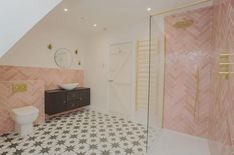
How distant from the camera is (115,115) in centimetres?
400

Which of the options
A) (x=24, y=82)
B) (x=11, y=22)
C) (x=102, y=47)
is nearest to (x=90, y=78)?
(x=102, y=47)

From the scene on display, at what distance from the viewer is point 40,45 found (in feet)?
11.6

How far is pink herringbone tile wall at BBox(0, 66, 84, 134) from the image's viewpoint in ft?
9.03

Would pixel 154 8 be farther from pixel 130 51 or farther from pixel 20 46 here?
pixel 20 46

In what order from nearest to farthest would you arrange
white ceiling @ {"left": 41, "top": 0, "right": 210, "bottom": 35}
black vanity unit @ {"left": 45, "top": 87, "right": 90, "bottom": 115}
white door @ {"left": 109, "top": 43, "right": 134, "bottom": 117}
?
1. white ceiling @ {"left": 41, "top": 0, "right": 210, "bottom": 35}
2. black vanity unit @ {"left": 45, "top": 87, "right": 90, "bottom": 115}
3. white door @ {"left": 109, "top": 43, "right": 134, "bottom": 117}

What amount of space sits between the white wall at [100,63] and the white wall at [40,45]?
0.53 metres

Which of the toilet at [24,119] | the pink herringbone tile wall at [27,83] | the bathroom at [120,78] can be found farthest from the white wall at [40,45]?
the toilet at [24,119]

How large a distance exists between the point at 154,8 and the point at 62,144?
2961mm

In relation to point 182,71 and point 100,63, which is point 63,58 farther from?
point 182,71

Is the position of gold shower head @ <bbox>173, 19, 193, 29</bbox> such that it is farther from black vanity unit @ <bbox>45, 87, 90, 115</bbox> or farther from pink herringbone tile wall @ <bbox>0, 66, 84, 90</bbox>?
pink herringbone tile wall @ <bbox>0, 66, 84, 90</bbox>

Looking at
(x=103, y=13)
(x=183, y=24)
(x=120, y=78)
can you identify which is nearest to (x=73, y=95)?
(x=120, y=78)

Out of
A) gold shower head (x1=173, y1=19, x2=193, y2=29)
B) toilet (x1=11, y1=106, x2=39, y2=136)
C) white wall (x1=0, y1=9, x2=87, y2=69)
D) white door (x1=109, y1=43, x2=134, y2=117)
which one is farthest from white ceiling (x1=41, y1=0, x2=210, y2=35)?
toilet (x1=11, y1=106, x2=39, y2=136)

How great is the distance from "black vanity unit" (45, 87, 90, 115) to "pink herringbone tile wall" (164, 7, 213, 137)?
2.40 m

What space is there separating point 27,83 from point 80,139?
68.3 inches
